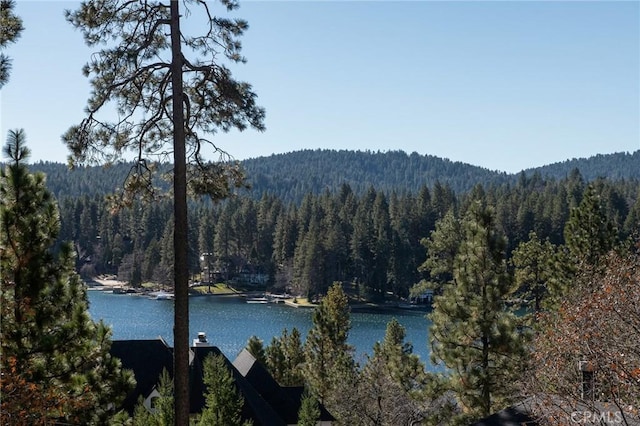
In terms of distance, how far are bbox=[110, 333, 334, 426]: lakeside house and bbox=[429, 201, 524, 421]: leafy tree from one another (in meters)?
5.70

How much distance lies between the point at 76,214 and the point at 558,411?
411 feet

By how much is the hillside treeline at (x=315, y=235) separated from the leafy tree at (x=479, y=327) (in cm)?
7000

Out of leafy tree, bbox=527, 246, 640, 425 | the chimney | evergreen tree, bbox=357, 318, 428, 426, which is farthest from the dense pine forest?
leafy tree, bbox=527, 246, 640, 425

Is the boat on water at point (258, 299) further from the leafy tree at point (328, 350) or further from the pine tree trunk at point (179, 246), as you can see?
the pine tree trunk at point (179, 246)

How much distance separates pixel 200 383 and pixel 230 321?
48.4 m

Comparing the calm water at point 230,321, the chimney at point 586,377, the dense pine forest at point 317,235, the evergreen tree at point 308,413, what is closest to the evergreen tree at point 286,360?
the calm water at point 230,321

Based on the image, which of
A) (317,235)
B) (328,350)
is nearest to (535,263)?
(328,350)

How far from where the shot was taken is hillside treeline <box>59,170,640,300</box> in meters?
98.1

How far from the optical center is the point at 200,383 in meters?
21.8

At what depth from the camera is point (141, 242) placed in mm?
118062

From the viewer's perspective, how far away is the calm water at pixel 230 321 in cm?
5762

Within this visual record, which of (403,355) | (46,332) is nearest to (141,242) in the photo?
(403,355)

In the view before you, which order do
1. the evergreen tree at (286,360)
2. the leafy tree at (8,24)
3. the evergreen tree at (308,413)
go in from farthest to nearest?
the evergreen tree at (286,360) → the evergreen tree at (308,413) → the leafy tree at (8,24)

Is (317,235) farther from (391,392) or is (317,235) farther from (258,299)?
(391,392)
